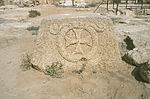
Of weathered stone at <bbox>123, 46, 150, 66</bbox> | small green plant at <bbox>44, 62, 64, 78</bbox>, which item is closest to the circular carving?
small green plant at <bbox>44, 62, 64, 78</bbox>

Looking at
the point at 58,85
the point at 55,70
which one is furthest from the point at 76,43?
the point at 58,85

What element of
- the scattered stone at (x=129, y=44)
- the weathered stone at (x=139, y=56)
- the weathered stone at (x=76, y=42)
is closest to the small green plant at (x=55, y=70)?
the weathered stone at (x=76, y=42)

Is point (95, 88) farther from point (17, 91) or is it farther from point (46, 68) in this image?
point (17, 91)

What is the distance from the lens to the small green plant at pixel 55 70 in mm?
2848

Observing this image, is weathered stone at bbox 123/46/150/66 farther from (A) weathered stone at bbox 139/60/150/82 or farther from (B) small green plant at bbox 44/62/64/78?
(B) small green plant at bbox 44/62/64/78

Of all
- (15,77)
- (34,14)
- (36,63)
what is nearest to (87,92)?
(36,63)

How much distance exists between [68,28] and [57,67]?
0.71 metres

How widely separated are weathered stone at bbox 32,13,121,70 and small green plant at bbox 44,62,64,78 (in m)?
0.07

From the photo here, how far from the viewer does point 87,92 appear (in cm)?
249

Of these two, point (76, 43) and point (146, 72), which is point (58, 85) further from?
point (146, 72)

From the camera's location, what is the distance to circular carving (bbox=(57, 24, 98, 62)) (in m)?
2.89

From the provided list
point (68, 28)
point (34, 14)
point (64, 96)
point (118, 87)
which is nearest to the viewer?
point (64, 96)

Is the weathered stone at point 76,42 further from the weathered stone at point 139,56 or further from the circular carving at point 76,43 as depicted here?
the weathered stone at point 139,56

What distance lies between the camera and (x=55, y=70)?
287 centimetres
